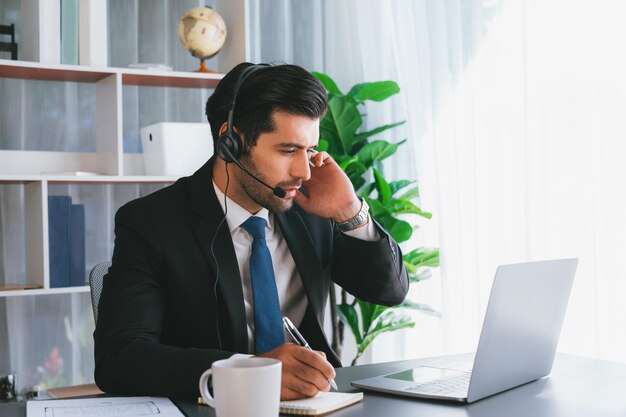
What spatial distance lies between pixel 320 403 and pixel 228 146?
2.06ft

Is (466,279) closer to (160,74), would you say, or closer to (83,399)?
(160,74)

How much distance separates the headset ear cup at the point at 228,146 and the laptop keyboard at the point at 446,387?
1.98 feet

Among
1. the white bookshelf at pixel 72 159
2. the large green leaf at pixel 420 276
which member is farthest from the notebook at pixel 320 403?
the large green leaf at pixel 420 276

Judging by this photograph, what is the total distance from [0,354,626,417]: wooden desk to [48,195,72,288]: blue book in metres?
1.44

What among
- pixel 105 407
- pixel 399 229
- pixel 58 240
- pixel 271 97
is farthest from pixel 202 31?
pixel 105 407

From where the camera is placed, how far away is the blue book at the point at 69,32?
8.35 feet

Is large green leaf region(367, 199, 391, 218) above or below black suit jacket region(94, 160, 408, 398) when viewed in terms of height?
above

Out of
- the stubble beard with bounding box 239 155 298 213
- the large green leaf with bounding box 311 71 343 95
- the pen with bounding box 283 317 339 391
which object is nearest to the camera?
the pen with bounding box 283 317 339 391

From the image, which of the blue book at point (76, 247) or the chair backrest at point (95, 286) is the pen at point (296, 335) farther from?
the blue book at point (76, 247)

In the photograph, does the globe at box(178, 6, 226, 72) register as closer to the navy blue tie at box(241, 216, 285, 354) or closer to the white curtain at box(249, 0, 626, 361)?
the white curtain at box(249, 0, 626, 361)

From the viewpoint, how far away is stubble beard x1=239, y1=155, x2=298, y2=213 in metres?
1.58

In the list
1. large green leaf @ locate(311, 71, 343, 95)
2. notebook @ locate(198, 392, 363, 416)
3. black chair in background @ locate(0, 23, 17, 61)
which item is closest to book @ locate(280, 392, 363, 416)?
notebook @ locate(198, 392, 363, 416)

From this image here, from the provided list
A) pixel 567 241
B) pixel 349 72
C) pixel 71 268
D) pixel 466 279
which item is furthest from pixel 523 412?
pixel 349 72

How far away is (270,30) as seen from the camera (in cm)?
339
